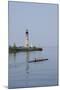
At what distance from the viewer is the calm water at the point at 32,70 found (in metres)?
2.91

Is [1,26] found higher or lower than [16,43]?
higher

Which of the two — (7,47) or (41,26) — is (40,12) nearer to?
(41,26)

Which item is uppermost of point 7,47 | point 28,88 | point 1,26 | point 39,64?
point 1,26

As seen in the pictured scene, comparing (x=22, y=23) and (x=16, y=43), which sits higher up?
(x=22, y=23)

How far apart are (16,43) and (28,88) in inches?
21.9

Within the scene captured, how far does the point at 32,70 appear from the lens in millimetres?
2986

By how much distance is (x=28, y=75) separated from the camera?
2977mm

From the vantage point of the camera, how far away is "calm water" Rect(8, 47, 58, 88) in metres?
2.91

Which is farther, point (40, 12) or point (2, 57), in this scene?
point (40, 12)

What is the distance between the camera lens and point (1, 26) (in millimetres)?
2816

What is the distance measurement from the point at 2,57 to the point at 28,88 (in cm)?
50

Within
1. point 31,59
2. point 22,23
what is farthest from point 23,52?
point 22,23

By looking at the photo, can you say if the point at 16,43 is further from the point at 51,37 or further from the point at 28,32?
the point at 51,37

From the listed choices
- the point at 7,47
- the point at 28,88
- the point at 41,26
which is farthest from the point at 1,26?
the point at 28,88
